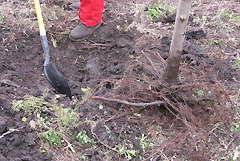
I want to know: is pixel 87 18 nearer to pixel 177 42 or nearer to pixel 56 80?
pixel 56 80

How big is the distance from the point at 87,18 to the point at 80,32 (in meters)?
0.21

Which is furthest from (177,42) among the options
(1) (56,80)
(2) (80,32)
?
(2) (80,32)

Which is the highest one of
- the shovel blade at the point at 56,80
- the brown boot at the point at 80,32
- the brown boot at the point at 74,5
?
the brown boot at the point at 74,5

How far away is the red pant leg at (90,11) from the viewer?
2.72 meters

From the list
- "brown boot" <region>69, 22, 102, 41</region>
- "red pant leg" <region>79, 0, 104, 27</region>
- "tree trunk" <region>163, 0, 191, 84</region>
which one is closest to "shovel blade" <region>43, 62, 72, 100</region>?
"brown boot" <region>69, 22, 102, 41</region>

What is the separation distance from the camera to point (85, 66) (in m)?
2.59

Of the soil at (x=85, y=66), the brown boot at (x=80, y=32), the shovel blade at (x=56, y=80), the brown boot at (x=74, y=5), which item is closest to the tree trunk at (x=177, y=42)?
the soil at (x=85, y=66)

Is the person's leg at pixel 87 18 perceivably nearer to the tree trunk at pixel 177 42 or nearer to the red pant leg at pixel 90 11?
the red pant leg at pixel 90 11

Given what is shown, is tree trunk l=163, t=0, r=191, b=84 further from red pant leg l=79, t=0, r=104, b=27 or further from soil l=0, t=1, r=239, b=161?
red pant leg l=79, t=0, r=104, b=27

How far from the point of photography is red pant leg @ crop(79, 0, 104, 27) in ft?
8.91

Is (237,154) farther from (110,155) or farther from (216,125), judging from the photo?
(110,155)

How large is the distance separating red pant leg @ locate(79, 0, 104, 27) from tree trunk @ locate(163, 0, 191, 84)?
1388 mm

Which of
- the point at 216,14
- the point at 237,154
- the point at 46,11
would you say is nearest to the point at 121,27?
the point at 46,11

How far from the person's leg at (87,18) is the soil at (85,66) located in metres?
0.08
